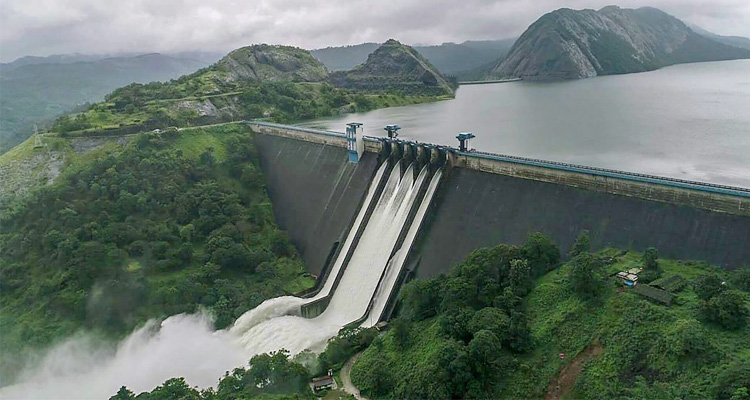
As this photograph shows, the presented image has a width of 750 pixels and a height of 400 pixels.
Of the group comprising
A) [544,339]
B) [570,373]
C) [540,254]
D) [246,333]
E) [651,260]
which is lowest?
[246,333]

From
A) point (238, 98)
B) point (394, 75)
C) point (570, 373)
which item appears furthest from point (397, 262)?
point (394, 75)

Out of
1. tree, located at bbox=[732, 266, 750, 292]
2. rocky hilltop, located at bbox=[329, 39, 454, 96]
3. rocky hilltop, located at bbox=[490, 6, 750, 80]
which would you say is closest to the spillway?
tree, located at bbox=[732, 266, 750, 292]

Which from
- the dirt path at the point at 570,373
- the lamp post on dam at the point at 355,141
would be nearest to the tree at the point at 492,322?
the dirt path at the point at 570,373

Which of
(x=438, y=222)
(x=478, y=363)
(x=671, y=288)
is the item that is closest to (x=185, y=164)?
(x=438, y=222)

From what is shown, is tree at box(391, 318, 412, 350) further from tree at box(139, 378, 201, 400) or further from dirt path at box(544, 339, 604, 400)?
tree at box(139, 378, 201, 400)

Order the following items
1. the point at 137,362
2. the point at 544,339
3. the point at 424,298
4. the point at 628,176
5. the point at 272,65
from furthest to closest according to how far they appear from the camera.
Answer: the point at 272,65 → the point at 137,362 → the point at 424,298 → the point at 628,176 → the point at 544,339

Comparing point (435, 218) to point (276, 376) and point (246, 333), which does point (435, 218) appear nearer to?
point (246, 333)

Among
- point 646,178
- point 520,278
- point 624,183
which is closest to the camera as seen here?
point 520,278

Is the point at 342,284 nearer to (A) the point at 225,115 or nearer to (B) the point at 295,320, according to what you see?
(B) the point at 295,320
